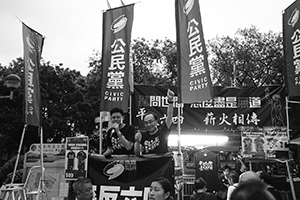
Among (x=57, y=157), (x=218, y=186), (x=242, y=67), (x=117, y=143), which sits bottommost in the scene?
(x=218, y=186)

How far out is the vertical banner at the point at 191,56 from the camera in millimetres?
6078

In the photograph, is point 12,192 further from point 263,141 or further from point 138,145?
point 263,141

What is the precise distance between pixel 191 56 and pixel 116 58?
194 centimetres

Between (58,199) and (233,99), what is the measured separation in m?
6.12

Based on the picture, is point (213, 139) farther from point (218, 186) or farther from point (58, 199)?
point (58, 199)

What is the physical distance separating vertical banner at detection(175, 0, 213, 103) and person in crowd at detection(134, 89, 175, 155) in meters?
1.36

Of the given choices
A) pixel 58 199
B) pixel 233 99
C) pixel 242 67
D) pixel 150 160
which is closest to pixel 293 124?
pixel 242 67

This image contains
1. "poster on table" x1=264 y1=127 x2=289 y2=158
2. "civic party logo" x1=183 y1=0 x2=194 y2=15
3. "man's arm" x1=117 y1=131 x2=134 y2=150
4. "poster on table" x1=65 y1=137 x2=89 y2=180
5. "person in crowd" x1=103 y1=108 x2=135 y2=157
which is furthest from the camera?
"poster on table" x1=264 y1=127 x2=289 y2=158

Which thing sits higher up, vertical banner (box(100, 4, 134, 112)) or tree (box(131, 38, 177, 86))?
tree (box(131, 38, 177, 86))

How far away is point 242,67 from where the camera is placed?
2509 centimetres

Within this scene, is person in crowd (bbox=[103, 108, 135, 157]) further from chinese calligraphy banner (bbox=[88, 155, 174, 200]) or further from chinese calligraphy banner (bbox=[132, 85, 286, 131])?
chinese calligraphy banner (bbox=[132, 85, 286, 131])

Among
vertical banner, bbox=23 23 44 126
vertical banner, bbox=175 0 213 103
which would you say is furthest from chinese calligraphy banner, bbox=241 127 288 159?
vertical banner, bbox=23 23 44 126

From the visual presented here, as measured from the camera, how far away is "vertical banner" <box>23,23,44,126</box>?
761 centimetres

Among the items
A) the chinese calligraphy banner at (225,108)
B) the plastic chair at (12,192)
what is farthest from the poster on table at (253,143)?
the plastic chair at (12,192)
